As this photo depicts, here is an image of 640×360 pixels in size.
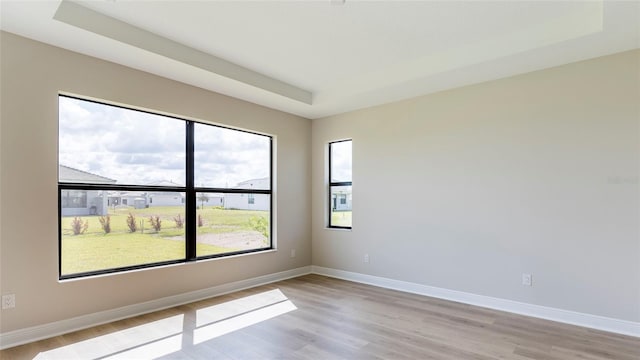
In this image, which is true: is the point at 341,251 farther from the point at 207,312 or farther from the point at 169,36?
the point at 169,36

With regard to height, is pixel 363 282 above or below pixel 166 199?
below

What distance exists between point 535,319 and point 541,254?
2.16 ft

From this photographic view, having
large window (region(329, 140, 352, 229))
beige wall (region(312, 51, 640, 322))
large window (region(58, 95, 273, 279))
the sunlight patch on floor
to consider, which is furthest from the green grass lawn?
beige wall (region(312, 51, 640, 322))

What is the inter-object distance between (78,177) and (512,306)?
464 centimetres

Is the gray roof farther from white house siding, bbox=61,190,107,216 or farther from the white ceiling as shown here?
the white ceiling

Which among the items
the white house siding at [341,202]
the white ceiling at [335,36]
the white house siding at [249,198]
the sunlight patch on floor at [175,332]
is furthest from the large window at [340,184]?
the sunlight patch on floor at [175,332]

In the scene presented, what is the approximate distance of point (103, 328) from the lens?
3113 millimetres

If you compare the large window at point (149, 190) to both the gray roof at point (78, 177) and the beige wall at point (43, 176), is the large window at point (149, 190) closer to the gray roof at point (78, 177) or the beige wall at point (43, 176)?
the gray roof at point (78, 177)

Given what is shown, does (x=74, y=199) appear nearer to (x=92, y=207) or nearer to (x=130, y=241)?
(x=92, y=207)

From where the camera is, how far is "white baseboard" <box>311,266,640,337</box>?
3085mm

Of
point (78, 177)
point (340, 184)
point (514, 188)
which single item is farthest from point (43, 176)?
point (514, 188)

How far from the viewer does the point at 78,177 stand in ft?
10.6

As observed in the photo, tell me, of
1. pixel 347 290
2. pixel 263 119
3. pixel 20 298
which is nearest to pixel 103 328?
pixel 20 298

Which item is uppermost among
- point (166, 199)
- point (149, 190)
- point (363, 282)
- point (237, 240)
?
point (149, 190)
